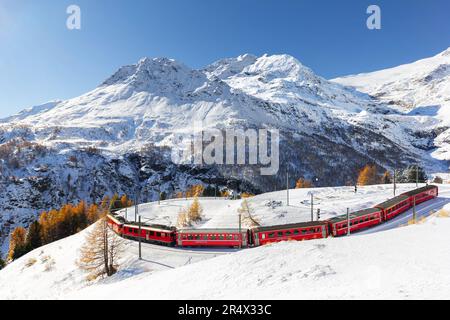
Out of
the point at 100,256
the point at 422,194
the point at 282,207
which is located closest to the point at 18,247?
the point at 100,256

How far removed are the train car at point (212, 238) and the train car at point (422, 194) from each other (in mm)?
34390

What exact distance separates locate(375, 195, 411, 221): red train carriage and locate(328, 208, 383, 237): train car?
4.97 ft

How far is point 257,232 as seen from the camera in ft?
131

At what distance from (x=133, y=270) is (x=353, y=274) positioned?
27.0 m

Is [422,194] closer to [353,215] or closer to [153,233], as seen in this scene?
[353,215]

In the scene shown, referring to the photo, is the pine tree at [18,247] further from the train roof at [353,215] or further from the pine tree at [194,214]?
the train roof at [353,215]

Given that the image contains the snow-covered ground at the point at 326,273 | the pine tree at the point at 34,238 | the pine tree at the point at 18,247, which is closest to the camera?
the snow-covered ground at the point at 326,273

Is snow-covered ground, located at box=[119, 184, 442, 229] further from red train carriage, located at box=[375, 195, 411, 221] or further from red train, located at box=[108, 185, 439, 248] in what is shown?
red train, located at box=[108, 185, 439, 248]

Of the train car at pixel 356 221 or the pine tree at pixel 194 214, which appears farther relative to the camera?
the pine tree at pixel 194 214

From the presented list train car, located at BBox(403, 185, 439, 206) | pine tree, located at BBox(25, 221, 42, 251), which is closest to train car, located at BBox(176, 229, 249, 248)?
train car, located at BBox(403, 185, 439, 206)

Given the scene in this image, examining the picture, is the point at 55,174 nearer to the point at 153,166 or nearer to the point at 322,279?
the point at 153,166

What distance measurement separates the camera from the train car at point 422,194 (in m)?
53.8

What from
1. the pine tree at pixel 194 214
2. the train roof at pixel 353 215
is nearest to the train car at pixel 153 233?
the pine tree at pixel 194 214
